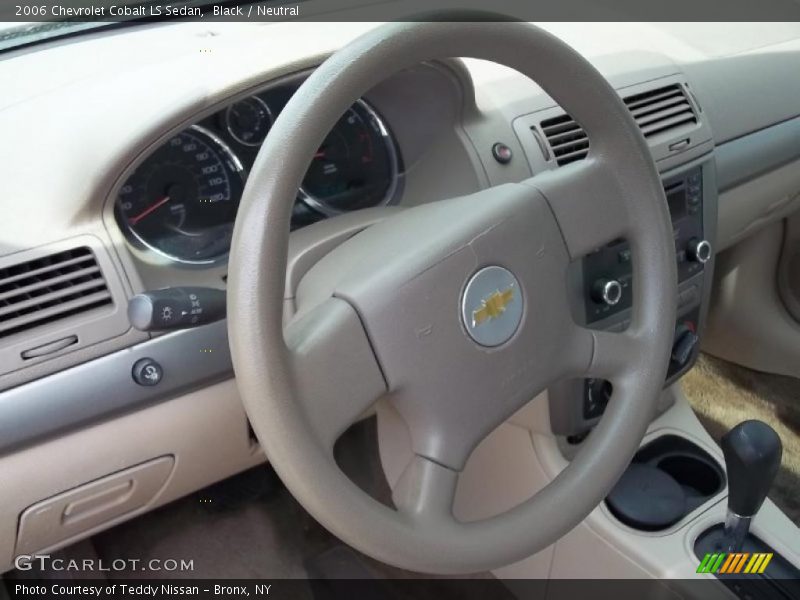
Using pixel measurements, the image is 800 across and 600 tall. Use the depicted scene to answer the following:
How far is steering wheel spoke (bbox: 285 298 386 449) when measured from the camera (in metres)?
0.89

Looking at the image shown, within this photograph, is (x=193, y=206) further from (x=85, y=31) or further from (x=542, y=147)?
(x=542, y=147)

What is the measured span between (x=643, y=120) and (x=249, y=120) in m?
0.65

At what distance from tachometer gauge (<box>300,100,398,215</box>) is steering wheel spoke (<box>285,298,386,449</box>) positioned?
434 millimetres

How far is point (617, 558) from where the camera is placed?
1.46 m

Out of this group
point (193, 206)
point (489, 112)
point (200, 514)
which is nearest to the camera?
point (193, 206)

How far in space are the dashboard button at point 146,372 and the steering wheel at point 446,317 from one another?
23cm

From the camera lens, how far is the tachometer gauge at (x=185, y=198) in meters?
1.20

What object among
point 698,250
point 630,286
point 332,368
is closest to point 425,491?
point 332,368

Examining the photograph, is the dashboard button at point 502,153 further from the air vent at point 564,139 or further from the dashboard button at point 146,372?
the dashboard button at point 146,372

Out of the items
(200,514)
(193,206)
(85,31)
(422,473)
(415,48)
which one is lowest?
(200,514)

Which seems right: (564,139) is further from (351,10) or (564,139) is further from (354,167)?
(351,10)

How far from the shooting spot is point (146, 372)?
1.14 m

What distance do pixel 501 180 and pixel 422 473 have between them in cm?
49

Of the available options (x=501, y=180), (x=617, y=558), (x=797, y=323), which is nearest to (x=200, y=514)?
(x=617, y=558)
